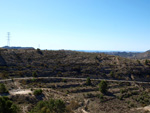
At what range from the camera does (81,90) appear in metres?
48.2

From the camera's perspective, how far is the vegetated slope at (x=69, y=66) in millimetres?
61066

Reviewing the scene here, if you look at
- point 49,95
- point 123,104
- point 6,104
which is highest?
point 6,104

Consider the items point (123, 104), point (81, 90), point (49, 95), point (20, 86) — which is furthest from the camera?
point (81, 90)

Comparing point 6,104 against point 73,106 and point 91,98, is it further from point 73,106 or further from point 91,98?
point 91,98

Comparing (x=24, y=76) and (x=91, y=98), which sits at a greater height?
(x=24, y=76)

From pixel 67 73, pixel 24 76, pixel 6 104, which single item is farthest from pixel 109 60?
pixel 6 104

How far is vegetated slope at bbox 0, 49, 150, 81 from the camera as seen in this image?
61066mm

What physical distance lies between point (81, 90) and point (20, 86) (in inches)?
793

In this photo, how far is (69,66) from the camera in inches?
2753

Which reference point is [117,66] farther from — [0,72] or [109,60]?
[0,72]

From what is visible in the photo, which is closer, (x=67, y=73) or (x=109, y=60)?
(x=67, y=73)

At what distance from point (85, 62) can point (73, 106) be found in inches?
1697

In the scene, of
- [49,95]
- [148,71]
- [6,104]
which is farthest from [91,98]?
[148,71]

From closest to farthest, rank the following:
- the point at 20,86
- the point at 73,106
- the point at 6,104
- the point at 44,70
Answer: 1. the point at 6,104
2. the point at 73,106
3. the point at 20,86
4. the point at 44,70
